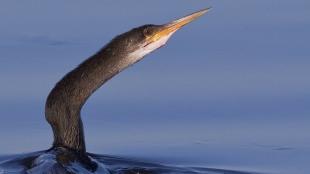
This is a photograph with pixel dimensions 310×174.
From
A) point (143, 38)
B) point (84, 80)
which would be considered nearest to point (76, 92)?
point (84, 80)

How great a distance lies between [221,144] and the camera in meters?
10.3

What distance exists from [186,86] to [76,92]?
5.18ft

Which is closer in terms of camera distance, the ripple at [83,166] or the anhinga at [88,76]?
the ripple at [83,166]

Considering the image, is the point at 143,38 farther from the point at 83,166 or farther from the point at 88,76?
the point at 83,166

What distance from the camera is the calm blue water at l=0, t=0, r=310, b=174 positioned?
33.7 ft

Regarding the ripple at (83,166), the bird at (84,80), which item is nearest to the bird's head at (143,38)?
the bird at (84,80)

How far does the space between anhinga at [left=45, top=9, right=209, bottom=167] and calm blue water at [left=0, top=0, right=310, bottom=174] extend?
0.39 metres

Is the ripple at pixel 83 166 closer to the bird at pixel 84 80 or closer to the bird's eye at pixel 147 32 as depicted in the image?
the bird at pixel 84 80

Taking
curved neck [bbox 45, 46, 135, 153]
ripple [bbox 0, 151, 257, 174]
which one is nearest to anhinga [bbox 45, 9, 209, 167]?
curved neck [bbox 45, 46, 135, 153]

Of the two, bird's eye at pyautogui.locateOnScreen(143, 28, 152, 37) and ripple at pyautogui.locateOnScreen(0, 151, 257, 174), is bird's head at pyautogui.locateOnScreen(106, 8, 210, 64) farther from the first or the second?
ripple at pyautogui.locateOnScreen(0, 151, 257, 174)

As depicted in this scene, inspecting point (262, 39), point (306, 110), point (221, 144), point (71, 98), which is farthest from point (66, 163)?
point (262, 39)

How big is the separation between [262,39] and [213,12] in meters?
0.79

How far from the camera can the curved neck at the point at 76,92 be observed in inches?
383

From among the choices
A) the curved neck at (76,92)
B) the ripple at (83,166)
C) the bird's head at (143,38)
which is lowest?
the ripple at (83,166)
